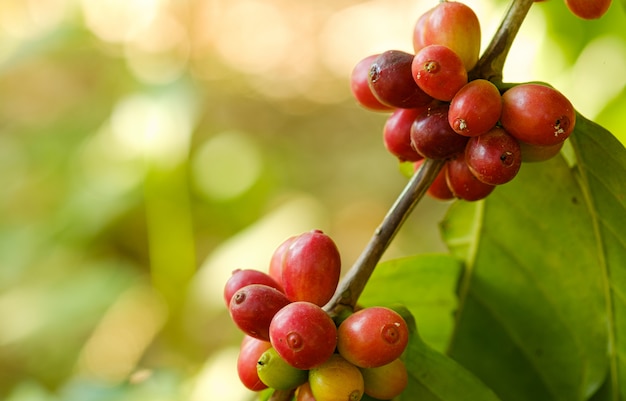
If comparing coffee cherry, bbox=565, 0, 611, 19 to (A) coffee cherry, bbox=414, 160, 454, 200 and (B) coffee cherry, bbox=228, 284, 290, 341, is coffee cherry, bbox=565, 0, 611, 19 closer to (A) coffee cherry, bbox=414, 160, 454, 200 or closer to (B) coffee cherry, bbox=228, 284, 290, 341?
(A) coffee cherry, bbox=414, 160, 454, 200

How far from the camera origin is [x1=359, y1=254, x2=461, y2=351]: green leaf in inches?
35.0

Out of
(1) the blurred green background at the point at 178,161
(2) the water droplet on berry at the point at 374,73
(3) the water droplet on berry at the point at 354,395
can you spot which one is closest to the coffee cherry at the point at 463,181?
(2) the water droplet on berry at the point at 374,73

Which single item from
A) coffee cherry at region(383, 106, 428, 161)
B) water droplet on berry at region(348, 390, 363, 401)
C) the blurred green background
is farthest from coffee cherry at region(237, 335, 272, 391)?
the blurred green background

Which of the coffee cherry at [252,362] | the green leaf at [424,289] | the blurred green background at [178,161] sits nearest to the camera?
the coffee cherry at [252,362]

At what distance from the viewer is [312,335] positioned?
22.6 inches

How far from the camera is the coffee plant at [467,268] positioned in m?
0.60

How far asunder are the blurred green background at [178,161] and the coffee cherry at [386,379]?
848 millimetres

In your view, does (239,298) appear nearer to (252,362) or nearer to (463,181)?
(252,362)

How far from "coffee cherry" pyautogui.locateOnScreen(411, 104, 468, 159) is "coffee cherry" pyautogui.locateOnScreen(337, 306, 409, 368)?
5.6 inches

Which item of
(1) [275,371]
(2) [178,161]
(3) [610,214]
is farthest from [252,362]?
(2) [178,161]

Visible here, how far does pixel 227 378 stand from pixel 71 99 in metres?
3.18

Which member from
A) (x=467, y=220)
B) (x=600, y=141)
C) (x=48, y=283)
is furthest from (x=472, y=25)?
(x=48, y=283)

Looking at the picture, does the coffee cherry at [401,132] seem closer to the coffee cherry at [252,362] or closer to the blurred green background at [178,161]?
the coffee cherry at [252,362]

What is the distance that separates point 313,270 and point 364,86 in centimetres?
20
